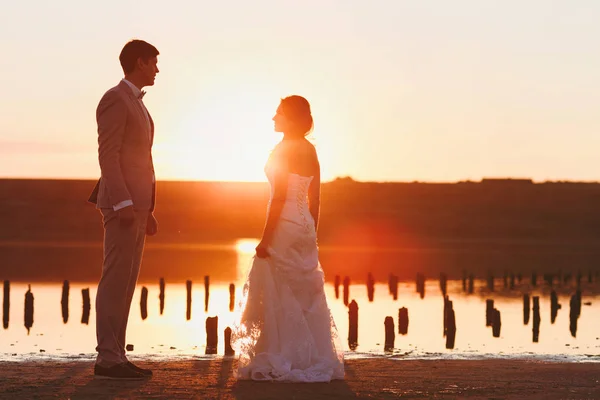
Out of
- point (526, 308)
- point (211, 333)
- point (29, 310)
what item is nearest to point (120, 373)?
point (211, 333)

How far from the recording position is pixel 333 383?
1038cm

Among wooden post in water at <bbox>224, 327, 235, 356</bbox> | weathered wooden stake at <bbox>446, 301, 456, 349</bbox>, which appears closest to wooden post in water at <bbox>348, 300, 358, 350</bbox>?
weathered wooden stake at <bbox>446, 301, 456, 349</bbox>

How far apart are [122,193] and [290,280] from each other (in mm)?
2008

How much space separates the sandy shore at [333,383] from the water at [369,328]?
2081 millimetres

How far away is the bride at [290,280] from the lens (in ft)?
35.0

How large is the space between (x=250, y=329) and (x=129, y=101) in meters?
2.63

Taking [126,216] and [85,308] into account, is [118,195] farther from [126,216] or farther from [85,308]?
[85,308]

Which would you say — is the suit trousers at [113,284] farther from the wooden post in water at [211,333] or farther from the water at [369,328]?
the wooden post in water at [211,333]

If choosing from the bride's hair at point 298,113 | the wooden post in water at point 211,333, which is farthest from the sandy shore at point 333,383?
the wooden post in water at point 211,333

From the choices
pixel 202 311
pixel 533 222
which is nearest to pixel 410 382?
pixel 202 311

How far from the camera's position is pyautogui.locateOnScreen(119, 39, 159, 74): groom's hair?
10.4 metres

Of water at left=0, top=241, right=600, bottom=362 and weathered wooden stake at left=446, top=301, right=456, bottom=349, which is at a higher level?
weathered wooden stake at left=446, top=301, right=456, bottom=349

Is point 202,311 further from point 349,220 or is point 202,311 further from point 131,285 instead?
point 349,220

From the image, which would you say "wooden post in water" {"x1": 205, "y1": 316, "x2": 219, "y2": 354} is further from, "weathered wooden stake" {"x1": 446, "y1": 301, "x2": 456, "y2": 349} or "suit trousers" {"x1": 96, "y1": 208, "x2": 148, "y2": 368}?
"suit trousers" {"x1": 96, "y1": 208, "x2": 148, "y2": 368}
